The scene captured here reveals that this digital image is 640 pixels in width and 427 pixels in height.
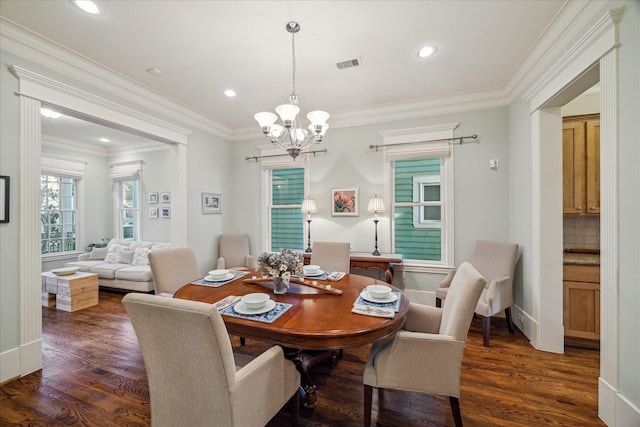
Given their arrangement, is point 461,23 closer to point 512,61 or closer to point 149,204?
point 512,61

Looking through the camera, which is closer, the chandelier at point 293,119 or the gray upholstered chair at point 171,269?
the chandelier at point 293,119

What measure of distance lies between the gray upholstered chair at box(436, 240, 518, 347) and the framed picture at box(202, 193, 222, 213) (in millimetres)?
3566

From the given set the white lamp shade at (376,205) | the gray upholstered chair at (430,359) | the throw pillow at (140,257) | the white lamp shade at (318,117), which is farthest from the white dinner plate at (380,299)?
the throw pillow at (140,257)

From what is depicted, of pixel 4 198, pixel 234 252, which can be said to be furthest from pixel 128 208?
pixel 4 198

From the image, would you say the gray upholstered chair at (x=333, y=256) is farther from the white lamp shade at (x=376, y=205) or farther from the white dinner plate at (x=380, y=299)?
the white dinner plate at (x=380, y=299)

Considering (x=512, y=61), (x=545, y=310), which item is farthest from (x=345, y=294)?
(x=512, y=61)

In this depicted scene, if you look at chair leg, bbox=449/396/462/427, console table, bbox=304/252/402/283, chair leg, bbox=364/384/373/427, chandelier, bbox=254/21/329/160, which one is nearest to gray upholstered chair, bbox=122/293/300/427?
chair leg, bbox=364/384/373/427

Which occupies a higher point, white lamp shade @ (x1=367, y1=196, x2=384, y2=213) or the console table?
white lamp shade @ (x1=367, y1=196, x2=384, y2=213)

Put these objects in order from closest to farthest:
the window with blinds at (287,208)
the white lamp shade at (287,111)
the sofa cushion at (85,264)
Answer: the white lamp shade at (287,111), the window with blinds at (287,208), the sofa cushion at (85,264)

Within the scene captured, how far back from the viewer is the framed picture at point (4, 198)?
6.91 ft

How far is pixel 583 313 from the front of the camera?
8.30 feet

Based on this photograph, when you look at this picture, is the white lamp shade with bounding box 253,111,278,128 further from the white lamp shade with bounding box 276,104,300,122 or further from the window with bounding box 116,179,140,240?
the window with bounding box 116,179,140,240

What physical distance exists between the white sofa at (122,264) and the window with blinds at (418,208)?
4082 millimetres

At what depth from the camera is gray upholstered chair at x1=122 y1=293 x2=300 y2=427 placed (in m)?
1.06
